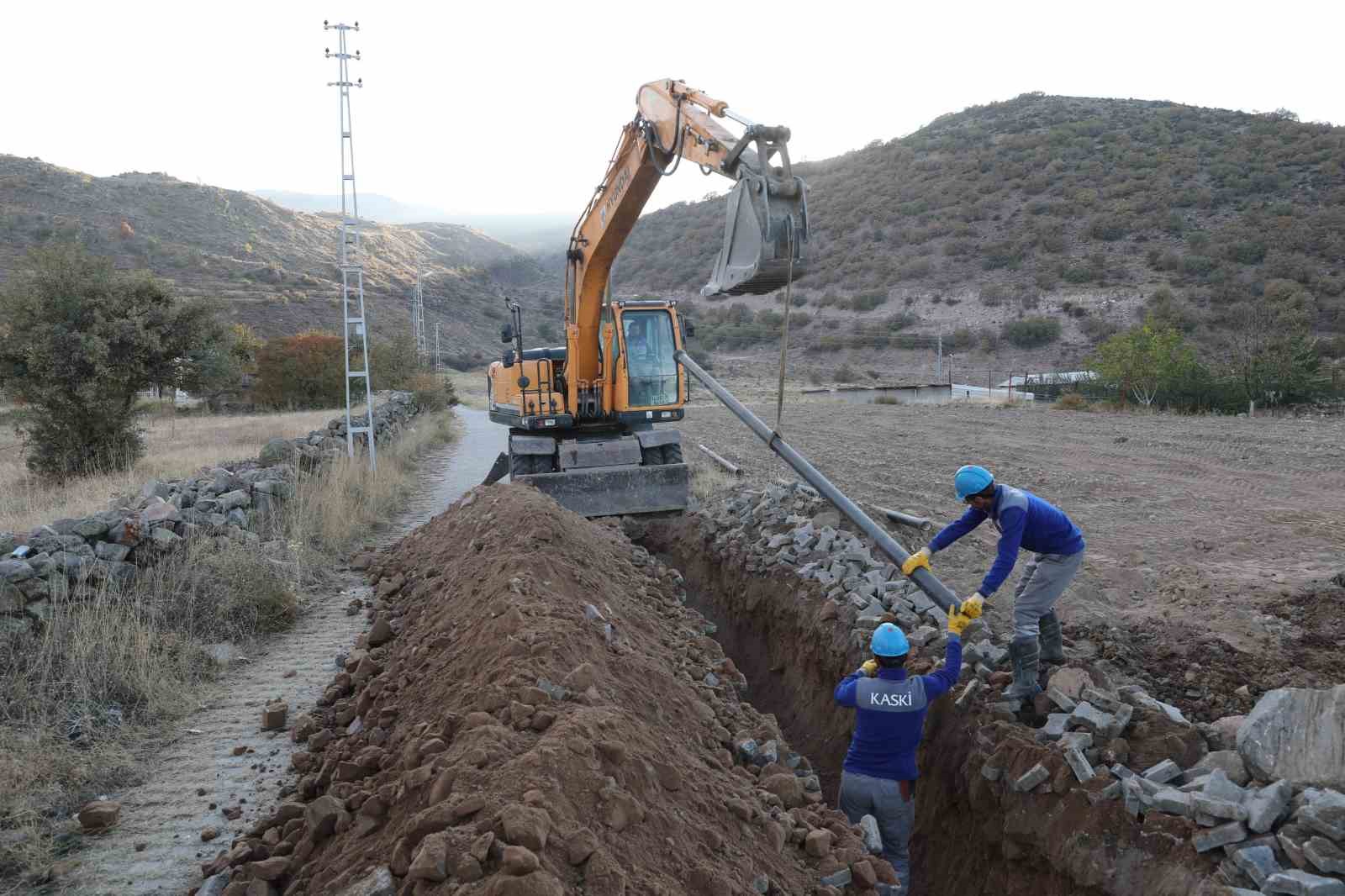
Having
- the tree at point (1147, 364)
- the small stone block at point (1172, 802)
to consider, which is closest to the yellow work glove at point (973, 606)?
the small stone block at point (1172, 802)

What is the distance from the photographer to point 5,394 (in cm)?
1503

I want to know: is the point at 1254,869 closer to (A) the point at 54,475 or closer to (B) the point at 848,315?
(A) the point at 54,475

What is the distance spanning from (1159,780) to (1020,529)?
60.9 inches

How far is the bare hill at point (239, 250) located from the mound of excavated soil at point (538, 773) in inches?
1575

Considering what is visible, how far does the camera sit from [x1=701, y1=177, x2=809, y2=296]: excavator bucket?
21.0 feet

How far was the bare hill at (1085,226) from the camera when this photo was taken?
38.0 metres

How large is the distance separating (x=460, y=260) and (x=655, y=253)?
37.0 meters

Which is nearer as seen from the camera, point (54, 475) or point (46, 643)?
point (46, 643)

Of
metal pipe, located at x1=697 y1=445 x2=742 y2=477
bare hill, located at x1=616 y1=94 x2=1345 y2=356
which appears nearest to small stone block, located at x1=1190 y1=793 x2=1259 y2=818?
metal pipe, located at x1=697 y1=445 x2=742 y2=477

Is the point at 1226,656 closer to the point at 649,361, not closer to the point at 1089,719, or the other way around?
the point at 1089,719

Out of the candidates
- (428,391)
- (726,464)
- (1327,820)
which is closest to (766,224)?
(1327,820)

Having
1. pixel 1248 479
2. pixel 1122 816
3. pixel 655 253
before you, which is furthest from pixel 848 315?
pixel 1122 816

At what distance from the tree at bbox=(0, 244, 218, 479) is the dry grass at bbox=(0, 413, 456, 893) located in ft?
25.1

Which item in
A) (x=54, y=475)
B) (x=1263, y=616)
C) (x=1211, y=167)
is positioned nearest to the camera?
(x=1263, y=616)
